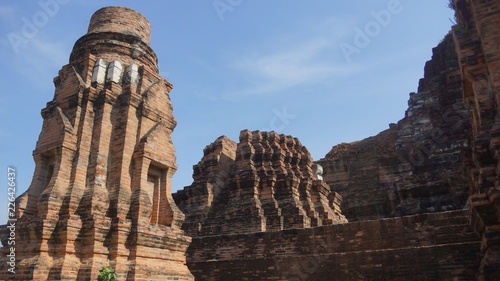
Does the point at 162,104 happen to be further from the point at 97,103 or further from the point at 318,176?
the point at 318,176

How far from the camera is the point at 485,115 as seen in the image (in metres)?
6.62

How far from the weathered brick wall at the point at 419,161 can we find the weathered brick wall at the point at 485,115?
2423mm

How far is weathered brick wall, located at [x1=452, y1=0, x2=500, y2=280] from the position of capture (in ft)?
19.6

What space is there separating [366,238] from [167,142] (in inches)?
213

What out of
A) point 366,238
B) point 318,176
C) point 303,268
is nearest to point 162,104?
point 303,268

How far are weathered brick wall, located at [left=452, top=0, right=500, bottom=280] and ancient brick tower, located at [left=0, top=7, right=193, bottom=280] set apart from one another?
5570 millimetres

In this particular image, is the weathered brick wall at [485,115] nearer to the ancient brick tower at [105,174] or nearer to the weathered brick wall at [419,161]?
the weathered brick wall at [419,161]

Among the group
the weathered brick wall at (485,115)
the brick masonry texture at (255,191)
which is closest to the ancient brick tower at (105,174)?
the weathered brick wall at (485,115)

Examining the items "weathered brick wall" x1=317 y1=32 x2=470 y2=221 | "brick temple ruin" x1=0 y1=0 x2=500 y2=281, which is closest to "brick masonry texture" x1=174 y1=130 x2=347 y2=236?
"weathered brick wall" x1=317 y1=32 x2=470 y2=221

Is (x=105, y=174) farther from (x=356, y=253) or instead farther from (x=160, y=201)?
(x=356, y=253)

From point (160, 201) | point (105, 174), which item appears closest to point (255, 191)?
point (160, 201)

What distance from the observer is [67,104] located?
889cm

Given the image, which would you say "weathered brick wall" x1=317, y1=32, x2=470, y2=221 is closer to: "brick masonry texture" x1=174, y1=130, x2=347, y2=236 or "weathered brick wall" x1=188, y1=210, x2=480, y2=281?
"weathered brick wall" x1=188, y1=210, x2=480, y2=281

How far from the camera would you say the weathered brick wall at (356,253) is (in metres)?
8.57
